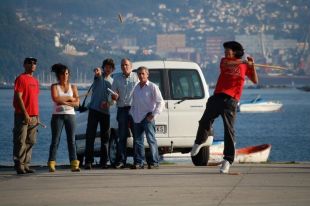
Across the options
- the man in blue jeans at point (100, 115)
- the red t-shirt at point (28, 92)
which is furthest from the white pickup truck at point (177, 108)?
the red t-shirt at point (28, 92)

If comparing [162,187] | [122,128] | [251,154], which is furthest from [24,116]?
[251,154]

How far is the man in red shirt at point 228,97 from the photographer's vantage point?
16.8 metres

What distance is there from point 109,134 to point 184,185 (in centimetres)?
428

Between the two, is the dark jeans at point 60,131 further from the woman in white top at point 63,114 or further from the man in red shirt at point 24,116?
the man in red shirt at point 24,116

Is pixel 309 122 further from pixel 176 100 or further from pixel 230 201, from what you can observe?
pixel 230 201

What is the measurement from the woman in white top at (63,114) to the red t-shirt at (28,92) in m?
0.29

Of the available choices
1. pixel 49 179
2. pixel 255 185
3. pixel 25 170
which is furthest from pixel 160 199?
pixel 25 170

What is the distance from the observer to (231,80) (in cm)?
1695

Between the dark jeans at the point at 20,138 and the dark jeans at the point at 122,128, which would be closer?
the dark jeans at the point at 20,138

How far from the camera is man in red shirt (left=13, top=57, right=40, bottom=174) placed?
1772cm

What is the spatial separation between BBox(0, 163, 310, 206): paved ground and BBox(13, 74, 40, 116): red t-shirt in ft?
2.88

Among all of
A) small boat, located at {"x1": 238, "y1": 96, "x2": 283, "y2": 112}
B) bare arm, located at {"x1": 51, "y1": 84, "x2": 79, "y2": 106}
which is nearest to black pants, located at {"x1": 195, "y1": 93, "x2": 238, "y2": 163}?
bare arm, located at {"x1": 51, "y1": 84, "x2": 79, "y2": 106}

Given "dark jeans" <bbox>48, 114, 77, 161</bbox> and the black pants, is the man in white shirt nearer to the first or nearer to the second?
"dark jeans" <bbox>48, 114, 77, 161</bbox>

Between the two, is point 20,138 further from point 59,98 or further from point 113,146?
point 113,146
